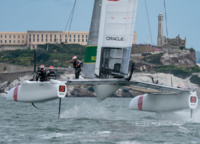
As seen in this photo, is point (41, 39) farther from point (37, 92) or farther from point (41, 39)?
point (37, 92)

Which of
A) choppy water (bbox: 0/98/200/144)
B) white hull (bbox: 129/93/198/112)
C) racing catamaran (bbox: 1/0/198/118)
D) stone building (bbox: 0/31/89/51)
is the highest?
stone building (bbox: 0/31/89/51)

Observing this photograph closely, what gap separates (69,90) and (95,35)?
2847 inches

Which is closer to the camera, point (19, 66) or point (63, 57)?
point (19, 66)

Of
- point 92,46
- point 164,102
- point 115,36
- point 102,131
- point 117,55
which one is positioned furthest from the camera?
point 92,46

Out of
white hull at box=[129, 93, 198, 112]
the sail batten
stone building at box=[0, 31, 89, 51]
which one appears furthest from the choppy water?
stone building at box=[0, 31, 89, 51]

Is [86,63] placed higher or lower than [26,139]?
higher

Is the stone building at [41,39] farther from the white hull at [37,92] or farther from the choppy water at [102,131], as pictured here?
the white hull at [37,92]

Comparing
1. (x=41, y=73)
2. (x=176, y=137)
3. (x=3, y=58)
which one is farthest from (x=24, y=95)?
(x=3, y=58)

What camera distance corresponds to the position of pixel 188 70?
339 ft

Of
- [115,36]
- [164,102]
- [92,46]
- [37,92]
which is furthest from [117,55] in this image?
[37,92]

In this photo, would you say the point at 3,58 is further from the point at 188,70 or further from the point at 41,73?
the point at 41,73

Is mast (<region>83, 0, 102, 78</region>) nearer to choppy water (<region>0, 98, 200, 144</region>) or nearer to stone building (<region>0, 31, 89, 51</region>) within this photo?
choppy water (<region>0, 98, 200, 144</region>)

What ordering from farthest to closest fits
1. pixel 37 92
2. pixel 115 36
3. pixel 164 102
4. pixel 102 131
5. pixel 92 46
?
pixel 92 46 → pixel 115 36 → pixel 164 102 → pixel 37 92 → pixel 102 131

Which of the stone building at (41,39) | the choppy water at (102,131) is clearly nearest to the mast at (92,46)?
the choppy water at (102,131)
